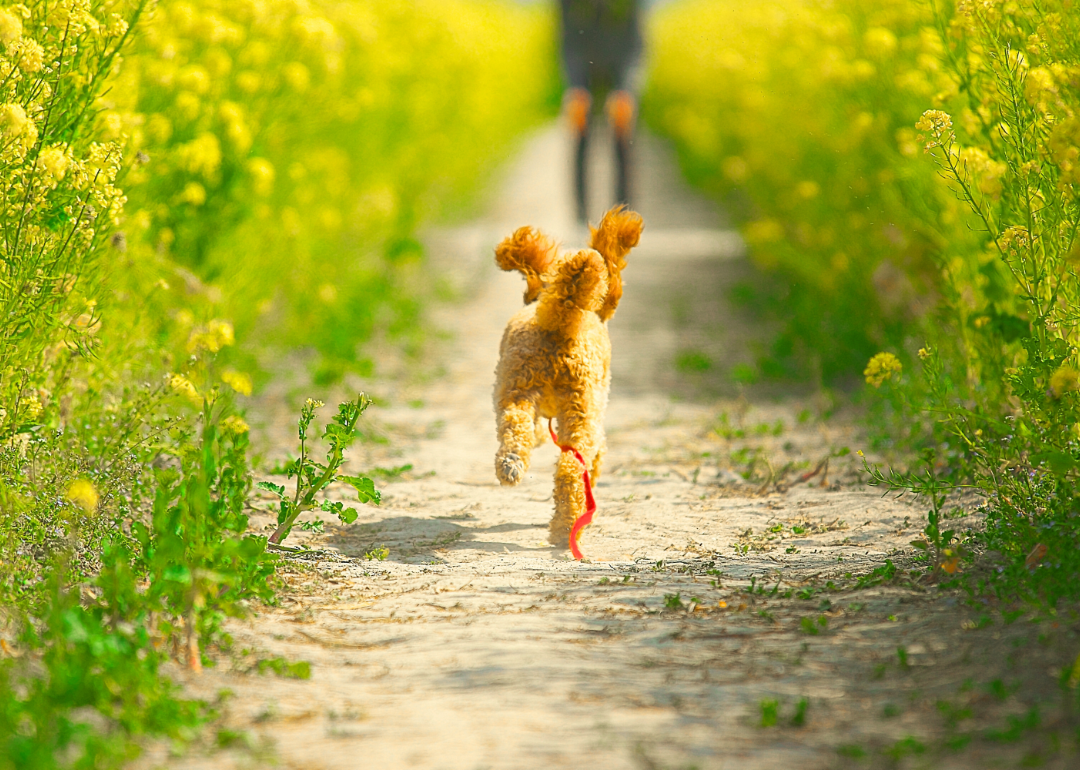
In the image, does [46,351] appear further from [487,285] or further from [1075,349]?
[487,285]

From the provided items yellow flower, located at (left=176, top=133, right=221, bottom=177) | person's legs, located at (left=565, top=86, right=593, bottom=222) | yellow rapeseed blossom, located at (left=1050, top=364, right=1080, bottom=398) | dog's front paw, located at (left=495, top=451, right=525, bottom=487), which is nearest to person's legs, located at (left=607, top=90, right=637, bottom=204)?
person's legs, located at (left=565, top=86, right=593, bottom=222)

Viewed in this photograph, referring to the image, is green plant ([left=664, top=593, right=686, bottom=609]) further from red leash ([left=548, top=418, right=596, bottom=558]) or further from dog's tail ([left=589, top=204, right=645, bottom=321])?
dog's tail ([left=589, top=204, right=645, bottom=321])

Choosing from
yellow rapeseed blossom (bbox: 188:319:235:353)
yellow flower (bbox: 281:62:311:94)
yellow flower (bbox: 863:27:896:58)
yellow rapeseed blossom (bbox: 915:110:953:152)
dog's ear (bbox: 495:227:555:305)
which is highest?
yellow flower (bbox: 863:27:896:58)

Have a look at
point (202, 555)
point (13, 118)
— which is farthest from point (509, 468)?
point (13, 118)

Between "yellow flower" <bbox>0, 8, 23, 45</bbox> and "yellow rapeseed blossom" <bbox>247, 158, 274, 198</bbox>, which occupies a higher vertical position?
"yellow rapeseed blossom" <bbox>247, 158, 274, 198</bbox>

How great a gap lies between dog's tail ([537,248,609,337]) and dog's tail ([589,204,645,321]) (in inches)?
7.5

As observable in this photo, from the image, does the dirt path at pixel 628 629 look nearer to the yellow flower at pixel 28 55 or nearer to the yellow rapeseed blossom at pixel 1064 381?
the yellow rapeseed blossom at pixel 1064 381

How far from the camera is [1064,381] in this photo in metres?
3.31

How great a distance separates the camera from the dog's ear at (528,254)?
4.24 metres

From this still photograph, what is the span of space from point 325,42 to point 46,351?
113 inches

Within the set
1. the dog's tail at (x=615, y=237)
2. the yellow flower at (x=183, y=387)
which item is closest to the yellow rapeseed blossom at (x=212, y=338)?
the yellow flower at (x=183, y=387)

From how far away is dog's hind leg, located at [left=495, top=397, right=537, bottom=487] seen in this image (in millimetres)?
3793

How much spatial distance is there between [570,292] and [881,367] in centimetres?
127

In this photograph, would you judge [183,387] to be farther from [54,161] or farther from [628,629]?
[628,629]
